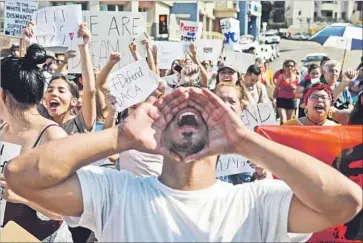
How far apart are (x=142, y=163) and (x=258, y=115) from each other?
34.7 inches

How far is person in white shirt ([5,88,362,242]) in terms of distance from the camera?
2096mm

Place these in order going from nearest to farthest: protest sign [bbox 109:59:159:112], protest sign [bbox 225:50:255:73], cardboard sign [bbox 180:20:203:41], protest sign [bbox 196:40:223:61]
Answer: protest sign [bbox 109:59:159:112] → protest sign [bbox 225:50:255:73] → protest sign [bbox 196:40:223:61] → cardboard sign [bbox 180:20:203:41]

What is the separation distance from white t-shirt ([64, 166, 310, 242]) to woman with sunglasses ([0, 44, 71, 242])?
84 cm

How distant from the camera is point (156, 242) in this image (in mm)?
2123

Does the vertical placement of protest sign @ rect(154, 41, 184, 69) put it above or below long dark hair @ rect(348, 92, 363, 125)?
above

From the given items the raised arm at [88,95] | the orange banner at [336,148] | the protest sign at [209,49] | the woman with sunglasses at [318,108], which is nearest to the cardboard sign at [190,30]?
the protest sign at [209,49]

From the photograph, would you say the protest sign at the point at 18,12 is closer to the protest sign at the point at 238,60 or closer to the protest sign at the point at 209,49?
the protest sign at the point at 238,60

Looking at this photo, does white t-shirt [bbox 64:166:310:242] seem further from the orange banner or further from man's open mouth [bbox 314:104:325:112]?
man's open mouth [bbox 314:104:325:112]

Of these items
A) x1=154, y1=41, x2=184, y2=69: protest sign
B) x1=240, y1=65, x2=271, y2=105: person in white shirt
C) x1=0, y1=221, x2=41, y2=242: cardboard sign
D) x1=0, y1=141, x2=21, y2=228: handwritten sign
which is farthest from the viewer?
x1=240, y1=65, x2=271, y2=105: person in white shirt

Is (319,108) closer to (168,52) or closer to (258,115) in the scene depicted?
(258,115)

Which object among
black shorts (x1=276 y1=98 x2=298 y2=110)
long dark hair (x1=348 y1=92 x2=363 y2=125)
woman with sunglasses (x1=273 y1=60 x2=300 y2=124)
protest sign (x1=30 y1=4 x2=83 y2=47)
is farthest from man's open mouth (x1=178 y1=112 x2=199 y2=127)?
black shorts (x1=276 y1=98 x2=298 y2=110)

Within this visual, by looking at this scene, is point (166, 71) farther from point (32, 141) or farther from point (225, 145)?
point (225, 145)

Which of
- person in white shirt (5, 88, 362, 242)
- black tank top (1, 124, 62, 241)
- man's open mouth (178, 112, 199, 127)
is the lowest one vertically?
black tank top (1, 124, 62, 241)

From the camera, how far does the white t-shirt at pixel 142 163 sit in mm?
3861
